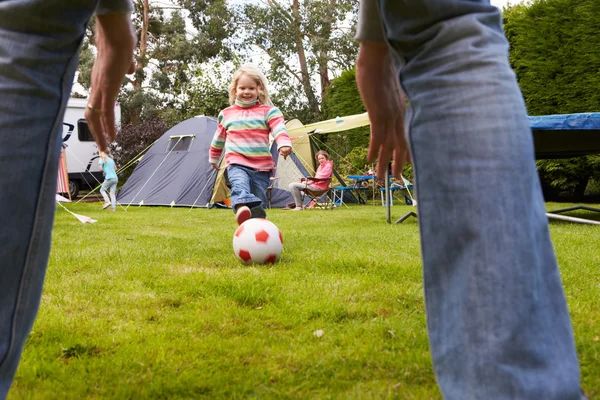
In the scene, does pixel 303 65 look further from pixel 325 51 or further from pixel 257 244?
pixel 257 244

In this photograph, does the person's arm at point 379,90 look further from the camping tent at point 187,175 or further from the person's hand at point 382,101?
the camping tent at point 187,175

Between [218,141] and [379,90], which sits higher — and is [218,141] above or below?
below

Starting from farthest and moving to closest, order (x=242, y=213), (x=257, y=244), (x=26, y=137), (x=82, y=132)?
(x=82, y=132) < (x=242, y=213) < (x=257, y=244) < (x=26, y=137)

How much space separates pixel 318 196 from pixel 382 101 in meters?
10.8

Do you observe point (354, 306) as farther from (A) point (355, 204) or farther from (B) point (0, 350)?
(A) point (355, 204)

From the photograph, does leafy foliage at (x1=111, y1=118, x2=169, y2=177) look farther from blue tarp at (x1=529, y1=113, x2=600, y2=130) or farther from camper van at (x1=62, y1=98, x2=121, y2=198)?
blue tarp at (x1=529, y1=113, x2=600, y2=130)

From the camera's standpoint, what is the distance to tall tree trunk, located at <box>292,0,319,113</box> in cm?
1948

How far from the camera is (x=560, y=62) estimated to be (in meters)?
11.2

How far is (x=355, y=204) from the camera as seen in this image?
1379cm

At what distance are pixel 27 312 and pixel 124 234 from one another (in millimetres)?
5090

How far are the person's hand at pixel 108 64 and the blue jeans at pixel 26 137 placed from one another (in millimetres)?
166

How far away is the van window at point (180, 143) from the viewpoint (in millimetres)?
12703

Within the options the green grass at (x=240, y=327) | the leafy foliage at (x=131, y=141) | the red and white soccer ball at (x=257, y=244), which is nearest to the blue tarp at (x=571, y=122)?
the green grass at (x=240, y=327)

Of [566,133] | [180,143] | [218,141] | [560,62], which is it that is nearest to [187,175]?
[180,143]
